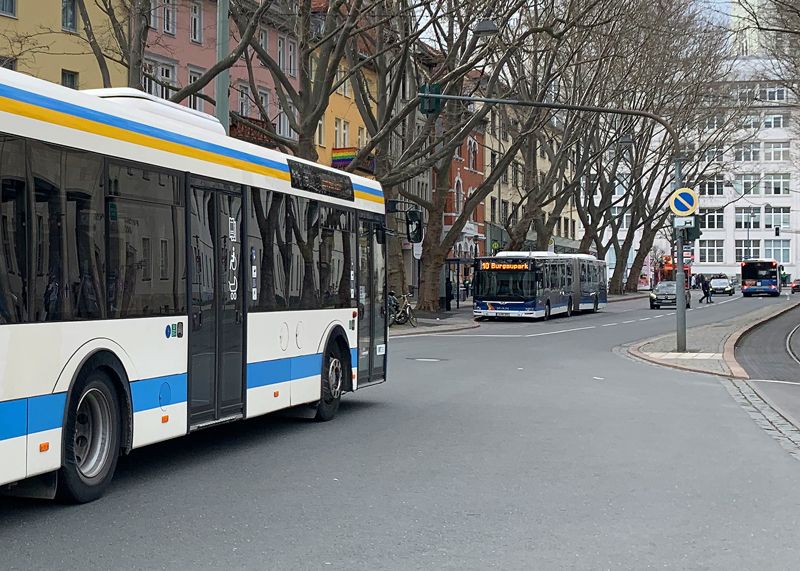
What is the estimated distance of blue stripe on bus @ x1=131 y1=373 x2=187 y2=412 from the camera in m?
8.93

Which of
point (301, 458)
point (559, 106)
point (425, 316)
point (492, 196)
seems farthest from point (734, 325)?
point (492, 196)

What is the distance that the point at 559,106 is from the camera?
28766 mm

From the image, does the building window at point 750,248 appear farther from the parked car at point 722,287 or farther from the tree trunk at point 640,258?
the tree trunk at point 640,258

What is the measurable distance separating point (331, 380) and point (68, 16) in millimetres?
29322

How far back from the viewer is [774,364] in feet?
79.2

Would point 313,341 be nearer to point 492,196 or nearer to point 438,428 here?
point 438,428

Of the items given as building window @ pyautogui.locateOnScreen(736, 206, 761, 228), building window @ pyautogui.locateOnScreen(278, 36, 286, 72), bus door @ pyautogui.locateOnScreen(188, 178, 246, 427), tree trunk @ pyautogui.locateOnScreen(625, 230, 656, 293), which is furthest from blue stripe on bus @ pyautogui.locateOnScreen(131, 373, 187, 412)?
building window @ pyautogui.locateOnScreen(736, 206, 761, 228)

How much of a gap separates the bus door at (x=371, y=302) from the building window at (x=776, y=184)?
128 meters

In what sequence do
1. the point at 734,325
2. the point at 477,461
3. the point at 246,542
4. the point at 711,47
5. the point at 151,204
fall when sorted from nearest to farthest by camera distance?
the point at 246,542 → the point at 151,204 → the point at 477,461 → the point at 734,325 → the point at 711,47

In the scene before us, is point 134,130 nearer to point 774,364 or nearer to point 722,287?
point 774,364

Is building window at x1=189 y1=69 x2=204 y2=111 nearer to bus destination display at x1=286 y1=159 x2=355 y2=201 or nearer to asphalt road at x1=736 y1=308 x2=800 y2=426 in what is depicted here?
asphalt road at x1=736 y1=308 x2=800 y2=426

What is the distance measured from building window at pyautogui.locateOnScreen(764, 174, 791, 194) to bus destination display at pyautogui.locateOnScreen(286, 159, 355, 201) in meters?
129

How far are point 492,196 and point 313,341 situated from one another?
75.4 meters

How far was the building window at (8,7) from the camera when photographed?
36.6m
